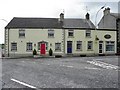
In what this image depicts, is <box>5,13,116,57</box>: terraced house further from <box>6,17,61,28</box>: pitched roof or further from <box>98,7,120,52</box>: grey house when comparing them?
<box>98,7,120,52</box>: grey house

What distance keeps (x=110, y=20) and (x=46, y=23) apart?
14.9m

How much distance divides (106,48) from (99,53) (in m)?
1.88

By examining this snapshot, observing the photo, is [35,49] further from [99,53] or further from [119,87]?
[119,87]

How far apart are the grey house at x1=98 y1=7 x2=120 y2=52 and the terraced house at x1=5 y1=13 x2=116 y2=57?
4.24 meters

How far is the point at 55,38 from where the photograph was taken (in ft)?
143

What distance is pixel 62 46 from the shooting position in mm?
43469

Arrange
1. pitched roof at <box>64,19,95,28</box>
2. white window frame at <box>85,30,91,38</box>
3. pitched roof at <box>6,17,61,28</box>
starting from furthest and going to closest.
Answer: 1. pitched roof at <box>64,19,95,28</box>
2. white window frame at <box>85,30,91,38</box>
3. pitched roof at <box>6,17,61,28</box>

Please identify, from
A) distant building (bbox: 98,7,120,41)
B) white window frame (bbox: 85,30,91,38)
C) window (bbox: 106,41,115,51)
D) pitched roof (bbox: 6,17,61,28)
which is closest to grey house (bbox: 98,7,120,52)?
distant building (bbox: 98,7,120,41)

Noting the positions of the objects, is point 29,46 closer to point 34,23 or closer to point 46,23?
point 34,23

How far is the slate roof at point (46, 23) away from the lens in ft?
145

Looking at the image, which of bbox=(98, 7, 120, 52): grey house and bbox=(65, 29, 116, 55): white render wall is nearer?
bbox=(65, 29, 116, 55): white render wall

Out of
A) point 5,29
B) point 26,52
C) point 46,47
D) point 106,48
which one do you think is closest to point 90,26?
point 106,48

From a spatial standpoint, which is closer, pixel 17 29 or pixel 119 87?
pixel 119 87

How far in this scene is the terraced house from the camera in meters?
43.1
